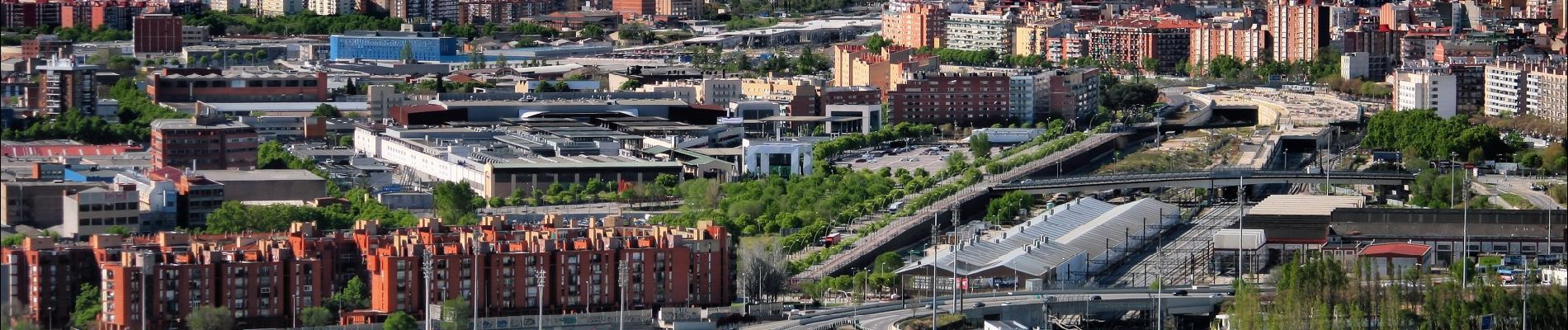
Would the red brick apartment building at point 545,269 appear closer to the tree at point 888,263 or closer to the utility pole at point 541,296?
the utility pole at point 541,296

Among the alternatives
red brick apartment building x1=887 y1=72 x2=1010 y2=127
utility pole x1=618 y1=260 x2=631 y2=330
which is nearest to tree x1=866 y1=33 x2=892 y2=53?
red brick apartment building x1=887 y1=72 x2=1010 y2=127

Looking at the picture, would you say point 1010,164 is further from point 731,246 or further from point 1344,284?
point 1344,284

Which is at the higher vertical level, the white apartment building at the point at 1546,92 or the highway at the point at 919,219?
the white apartment building at the point at 1546,92

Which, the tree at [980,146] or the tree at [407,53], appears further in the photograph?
the tree at [407,53]

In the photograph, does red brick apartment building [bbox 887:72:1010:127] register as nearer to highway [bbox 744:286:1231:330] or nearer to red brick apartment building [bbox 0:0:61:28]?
red brick apartment building [bbox 0:0:61:28]

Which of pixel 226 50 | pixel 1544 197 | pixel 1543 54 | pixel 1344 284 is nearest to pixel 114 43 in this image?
pixel 226 50

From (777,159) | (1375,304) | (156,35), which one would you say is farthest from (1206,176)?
(156,35)

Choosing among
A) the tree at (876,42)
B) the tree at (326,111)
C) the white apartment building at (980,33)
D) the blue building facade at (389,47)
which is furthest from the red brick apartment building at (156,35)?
the white apartment building at (980,33)

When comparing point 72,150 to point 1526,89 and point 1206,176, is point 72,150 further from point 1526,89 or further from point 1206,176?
point 1526,89
